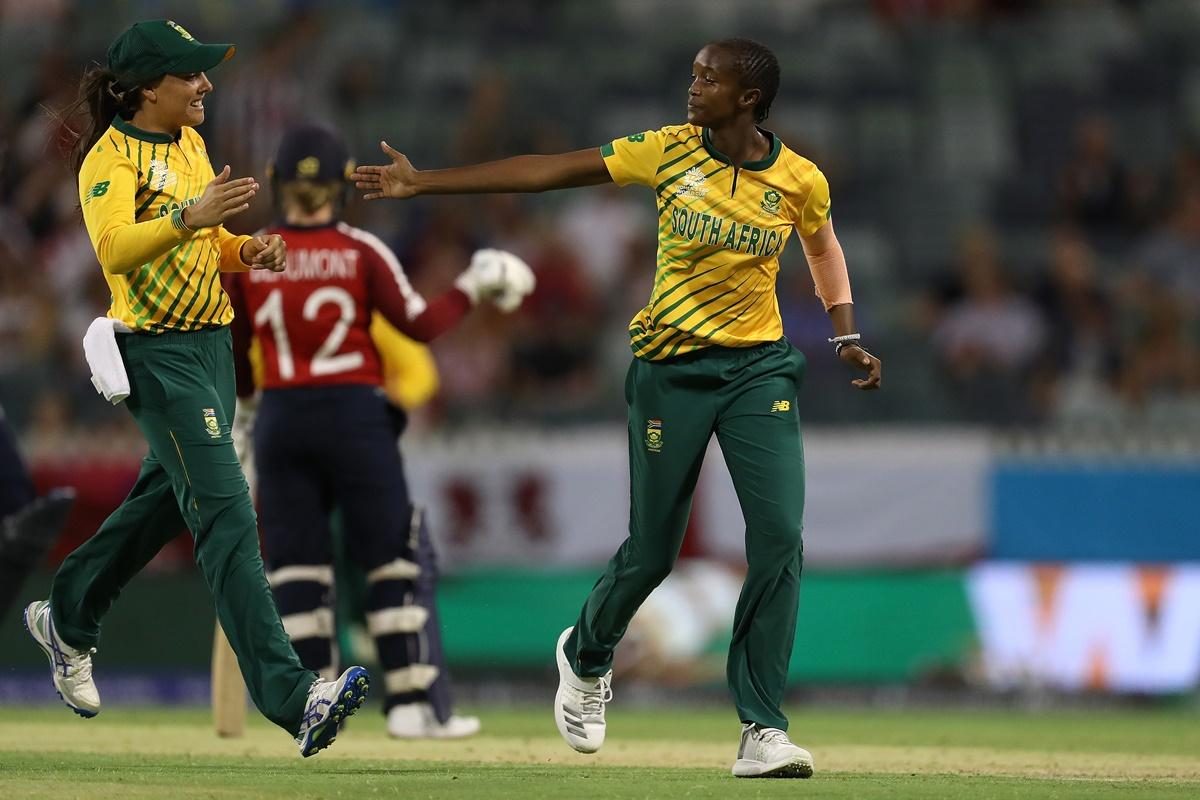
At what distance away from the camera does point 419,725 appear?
8.88m

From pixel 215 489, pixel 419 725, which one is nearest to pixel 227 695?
pixel 419 725

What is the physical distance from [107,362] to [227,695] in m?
2.78

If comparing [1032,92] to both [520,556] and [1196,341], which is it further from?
[520,556]

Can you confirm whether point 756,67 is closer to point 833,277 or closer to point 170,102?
point 833,277

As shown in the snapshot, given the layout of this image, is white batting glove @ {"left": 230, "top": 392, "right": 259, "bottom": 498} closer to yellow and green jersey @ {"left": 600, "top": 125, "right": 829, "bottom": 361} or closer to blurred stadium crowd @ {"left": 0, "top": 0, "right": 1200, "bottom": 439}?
yellow and green jersey @ {"left": 600, "top": 125, "right": 829, "bottom": 361}

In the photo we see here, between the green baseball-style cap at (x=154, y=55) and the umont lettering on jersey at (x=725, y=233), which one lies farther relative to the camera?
the umont lettering on jersey at (x=725, y=233)

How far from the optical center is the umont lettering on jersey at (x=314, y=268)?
8578 mm

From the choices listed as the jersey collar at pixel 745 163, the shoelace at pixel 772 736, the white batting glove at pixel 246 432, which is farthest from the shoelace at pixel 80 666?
the jersey collar at pixel 745 163

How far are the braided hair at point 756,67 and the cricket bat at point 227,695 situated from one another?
363 cm

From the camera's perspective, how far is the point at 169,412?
6508 mm

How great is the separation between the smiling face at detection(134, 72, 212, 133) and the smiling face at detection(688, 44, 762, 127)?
5.32 ft

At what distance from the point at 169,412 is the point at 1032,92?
1273 centimetres

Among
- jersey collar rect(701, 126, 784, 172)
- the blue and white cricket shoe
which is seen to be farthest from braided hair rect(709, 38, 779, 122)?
the blue and white cricket shoe

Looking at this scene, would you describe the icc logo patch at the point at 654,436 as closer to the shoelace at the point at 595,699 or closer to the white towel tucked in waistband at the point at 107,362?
the shoelace at the point at 595,699
